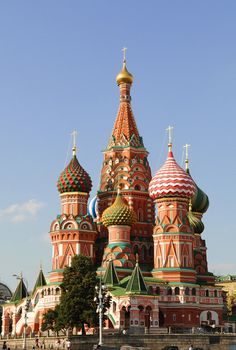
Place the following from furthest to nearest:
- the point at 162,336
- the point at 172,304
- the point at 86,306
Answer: the point at 172,304 → the point at 162,336 → the point at 86,306

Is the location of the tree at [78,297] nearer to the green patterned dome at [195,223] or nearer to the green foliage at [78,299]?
the green foliage at [78,299]

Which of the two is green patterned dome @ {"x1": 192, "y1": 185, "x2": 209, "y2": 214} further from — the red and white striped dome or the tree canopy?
the tree canopy

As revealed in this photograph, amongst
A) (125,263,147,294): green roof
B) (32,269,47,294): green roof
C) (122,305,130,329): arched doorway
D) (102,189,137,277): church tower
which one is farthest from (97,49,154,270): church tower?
(122,305,130,329): arched doorway

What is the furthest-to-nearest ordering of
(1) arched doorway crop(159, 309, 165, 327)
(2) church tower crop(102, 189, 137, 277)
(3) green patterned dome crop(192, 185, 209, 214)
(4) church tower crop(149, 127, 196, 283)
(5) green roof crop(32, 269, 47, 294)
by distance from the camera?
(3) green patterned dome crop(192, 185, 209, 214) < (5) green roof crop(32, 269, 47, 294) < (2) church tower crop(102, 189, 137, 277) < (4) church tower crop(149, 127, 196, 283) < (1) arched doorway crop(159, 309, 165, 327)

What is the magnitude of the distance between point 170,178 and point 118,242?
8676 mm

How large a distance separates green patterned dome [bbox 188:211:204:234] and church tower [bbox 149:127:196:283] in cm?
655

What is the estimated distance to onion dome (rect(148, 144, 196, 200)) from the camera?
72000 millimetres

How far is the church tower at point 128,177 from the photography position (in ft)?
252

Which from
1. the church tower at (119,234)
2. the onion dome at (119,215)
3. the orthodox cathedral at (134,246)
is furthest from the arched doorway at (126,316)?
the onion dome at (119,215)

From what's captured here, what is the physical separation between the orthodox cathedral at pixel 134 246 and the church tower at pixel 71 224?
0.10m

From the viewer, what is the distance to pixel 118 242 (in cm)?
7181

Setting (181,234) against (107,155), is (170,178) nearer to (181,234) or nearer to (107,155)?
(181,234)

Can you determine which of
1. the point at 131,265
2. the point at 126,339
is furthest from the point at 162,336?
the point at 131,265

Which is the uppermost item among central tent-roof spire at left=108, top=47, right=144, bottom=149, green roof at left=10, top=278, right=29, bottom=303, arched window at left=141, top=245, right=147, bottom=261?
central tent-roof spire at left=108, top=47, right=144, bottom=149
